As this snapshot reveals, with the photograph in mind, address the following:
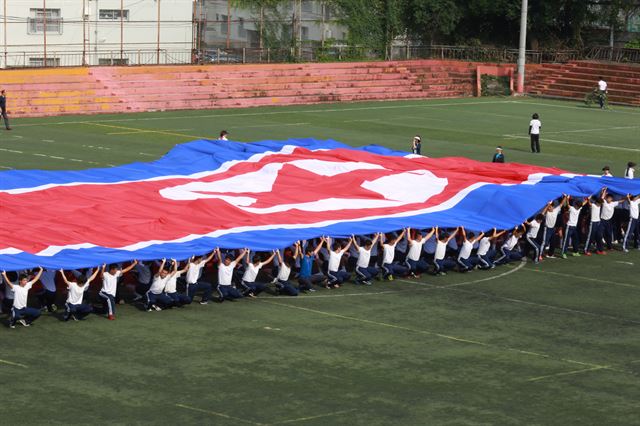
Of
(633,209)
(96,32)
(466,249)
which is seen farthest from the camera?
(96,32)

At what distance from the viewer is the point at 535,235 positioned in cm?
2881

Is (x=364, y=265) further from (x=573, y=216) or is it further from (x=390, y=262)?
(x=573, y=216)

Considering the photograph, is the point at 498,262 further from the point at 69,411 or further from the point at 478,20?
the point at 478,20

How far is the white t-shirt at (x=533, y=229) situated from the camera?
28750 millimetres

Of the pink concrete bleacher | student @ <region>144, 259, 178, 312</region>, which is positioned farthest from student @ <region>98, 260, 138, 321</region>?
the pink concrete bleacher

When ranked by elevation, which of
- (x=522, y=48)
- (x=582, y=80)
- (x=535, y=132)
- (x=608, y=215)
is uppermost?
(x=522, y=48)

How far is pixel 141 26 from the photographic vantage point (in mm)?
63250

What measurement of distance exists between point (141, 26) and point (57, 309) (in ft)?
136

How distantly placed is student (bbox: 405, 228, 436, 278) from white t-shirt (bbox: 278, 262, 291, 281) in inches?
120

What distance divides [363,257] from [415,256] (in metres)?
1.22

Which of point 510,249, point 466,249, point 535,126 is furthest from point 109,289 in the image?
point 535,126

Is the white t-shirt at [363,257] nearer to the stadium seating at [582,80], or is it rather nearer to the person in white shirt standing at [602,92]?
the person in white shirt standing at [602,92]

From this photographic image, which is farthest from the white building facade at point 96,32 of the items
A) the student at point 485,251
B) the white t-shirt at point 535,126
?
the student at point 485,251

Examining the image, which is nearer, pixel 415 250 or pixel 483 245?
pixel 415 250
